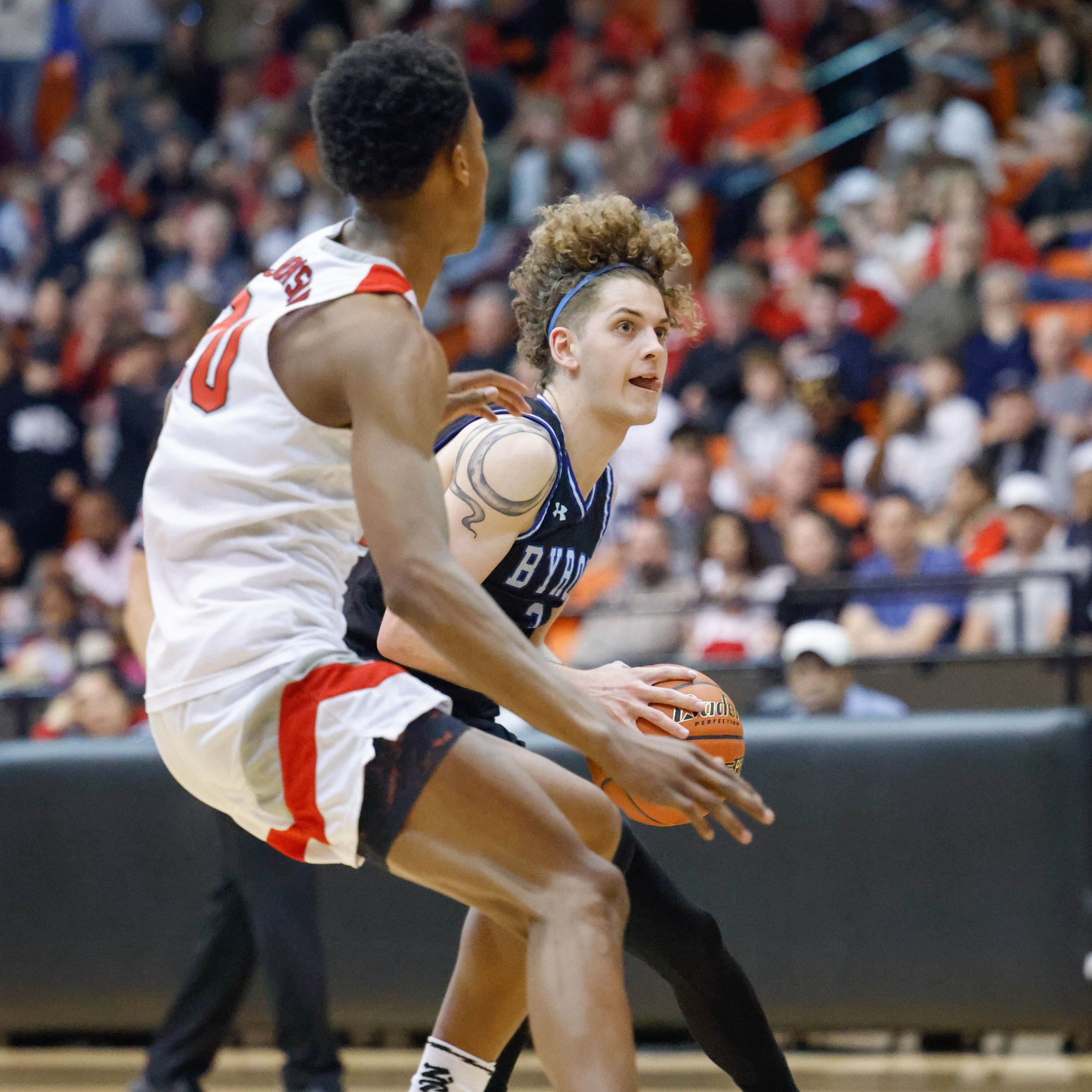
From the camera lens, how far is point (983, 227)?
9.73m

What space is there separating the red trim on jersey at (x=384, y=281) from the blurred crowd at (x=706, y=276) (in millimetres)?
3125

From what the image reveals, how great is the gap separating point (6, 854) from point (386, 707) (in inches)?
163

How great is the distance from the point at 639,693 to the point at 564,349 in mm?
980

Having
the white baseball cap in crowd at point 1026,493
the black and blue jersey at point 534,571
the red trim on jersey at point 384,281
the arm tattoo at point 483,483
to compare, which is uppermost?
the red trim on jersey at point 384,281

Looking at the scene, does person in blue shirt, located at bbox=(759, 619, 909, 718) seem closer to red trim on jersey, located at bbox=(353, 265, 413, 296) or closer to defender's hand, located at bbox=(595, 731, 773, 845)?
defender's hand, located at bbox=(595, 731, 773, 845)

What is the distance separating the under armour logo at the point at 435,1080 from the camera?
3.40 metres

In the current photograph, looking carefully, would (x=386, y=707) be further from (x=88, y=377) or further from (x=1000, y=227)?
(x=88, y=377)

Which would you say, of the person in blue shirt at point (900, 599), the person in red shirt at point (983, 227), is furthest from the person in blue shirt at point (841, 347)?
the person in blue shirt at point (900, 599)

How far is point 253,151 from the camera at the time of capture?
555 inches

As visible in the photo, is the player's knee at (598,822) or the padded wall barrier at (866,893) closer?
the player's knee at (598,822)

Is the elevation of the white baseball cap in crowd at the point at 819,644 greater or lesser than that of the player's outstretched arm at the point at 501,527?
lesser

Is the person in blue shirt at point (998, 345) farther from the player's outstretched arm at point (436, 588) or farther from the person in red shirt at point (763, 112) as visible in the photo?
the player's outstretched arm at point (436, 588)

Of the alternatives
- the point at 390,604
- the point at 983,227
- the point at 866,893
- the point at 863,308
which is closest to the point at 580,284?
the point at 390,604

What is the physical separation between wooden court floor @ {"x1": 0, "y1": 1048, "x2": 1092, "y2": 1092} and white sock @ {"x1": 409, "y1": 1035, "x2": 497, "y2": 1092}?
2.17m
